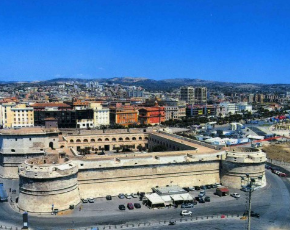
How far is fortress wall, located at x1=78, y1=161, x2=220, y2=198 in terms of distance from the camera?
1357 inches

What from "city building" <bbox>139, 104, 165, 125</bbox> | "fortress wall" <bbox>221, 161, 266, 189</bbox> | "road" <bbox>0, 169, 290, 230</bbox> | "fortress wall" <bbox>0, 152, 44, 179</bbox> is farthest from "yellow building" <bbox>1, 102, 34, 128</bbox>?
"fortress wall" <bbox>221, 161, 266, 189</bbox>

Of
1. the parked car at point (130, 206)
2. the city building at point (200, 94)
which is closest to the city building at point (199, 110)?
the city building at point (200, 94)

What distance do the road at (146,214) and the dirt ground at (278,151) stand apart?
26.0m

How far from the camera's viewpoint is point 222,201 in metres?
33.8

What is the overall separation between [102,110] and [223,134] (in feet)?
115

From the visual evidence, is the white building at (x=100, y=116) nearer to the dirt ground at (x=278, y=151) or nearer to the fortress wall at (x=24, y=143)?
the dirt ground at (x=278, y=151)

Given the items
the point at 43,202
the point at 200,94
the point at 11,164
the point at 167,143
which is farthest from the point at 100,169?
the point at 200,94

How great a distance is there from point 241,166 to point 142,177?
1093 cm

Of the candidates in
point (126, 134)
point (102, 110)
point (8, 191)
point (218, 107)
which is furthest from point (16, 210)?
point (218, 107)

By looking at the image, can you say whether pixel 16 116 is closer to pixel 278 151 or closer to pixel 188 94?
pixel 278 151

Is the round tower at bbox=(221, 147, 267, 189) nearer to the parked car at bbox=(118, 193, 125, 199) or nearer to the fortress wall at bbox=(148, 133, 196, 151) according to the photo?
the fortress wall at bbox=(148, 133, 196, 151)

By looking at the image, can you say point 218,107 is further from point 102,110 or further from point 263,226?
point 263,226

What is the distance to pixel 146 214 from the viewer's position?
30.3 meters

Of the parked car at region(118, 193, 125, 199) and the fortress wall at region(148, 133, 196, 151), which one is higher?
the fortress wall at region(148, 133, 196, 151)
